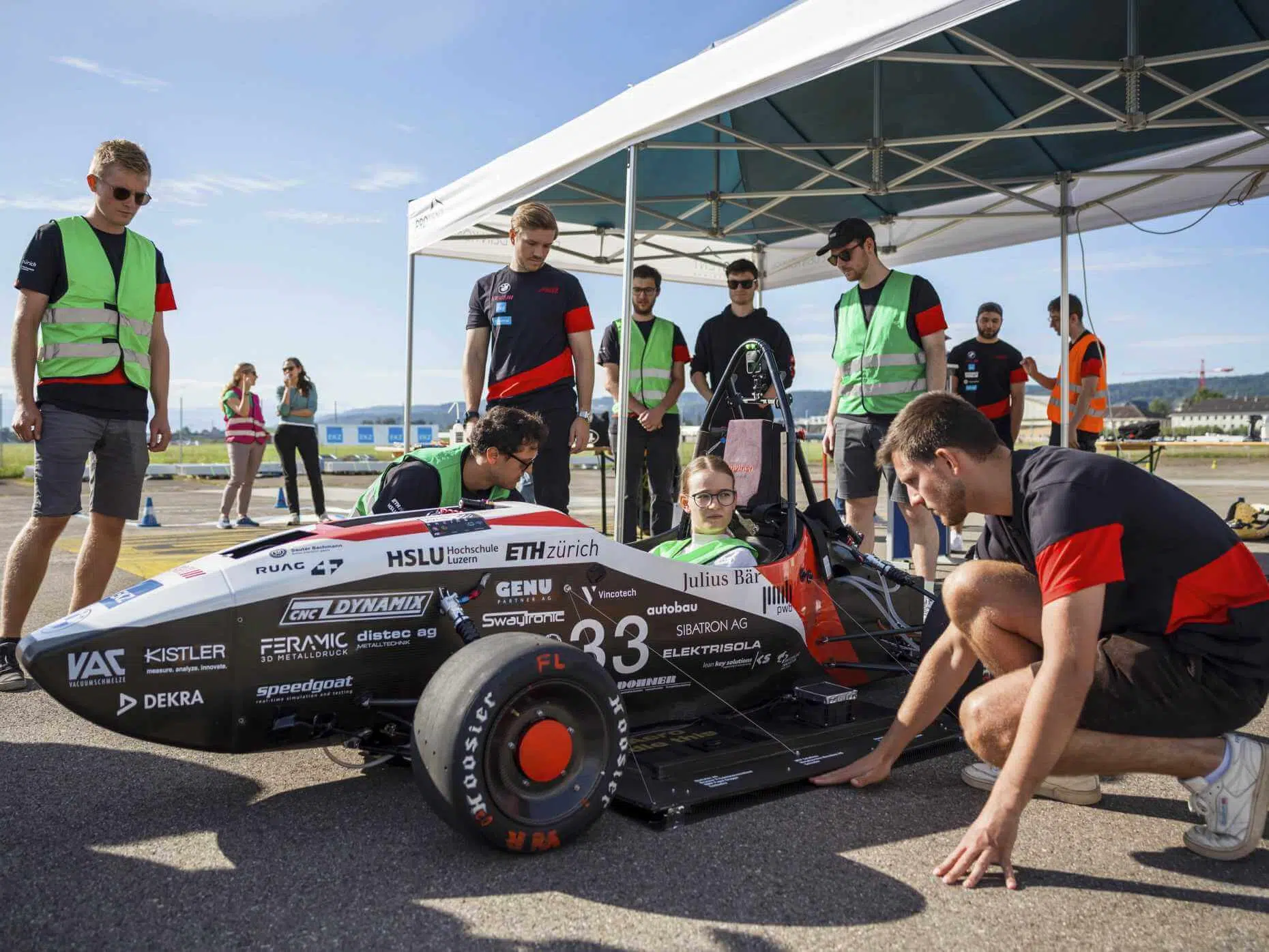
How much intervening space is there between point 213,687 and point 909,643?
2842 millimetres

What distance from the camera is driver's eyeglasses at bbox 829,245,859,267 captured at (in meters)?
5.22

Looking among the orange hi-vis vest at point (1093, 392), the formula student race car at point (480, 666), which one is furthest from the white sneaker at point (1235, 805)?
the orange hi-vis vest at point (1093, 392)

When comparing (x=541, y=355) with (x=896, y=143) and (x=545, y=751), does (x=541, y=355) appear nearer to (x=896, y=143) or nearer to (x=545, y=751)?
(x=545, y=751)

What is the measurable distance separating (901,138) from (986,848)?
6648 mm

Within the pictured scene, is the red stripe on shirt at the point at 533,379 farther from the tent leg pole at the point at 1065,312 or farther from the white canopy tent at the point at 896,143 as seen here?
the tent leg pole at the point at 1065,312

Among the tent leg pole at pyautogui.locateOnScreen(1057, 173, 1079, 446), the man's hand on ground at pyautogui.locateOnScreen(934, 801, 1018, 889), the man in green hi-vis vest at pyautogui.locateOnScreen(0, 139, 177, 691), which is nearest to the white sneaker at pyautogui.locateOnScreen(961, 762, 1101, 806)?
the man's hand on ground at pyautogui.locateOnScreen(934, 801, 1018, 889)

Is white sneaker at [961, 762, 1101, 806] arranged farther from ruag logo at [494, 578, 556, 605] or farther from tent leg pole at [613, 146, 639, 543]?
tent leg pole at [613, 146, 639, 543]

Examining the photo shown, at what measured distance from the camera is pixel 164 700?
8.12 feet

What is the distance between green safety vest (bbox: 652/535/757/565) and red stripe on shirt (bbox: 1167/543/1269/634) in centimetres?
151

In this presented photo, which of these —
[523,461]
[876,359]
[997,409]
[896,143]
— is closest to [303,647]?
[523,461]

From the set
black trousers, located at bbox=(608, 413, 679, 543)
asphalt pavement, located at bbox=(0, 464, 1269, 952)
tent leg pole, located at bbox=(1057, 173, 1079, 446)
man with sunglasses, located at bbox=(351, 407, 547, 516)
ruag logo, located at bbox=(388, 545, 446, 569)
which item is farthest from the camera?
tent leg pole, located at bbox=(1057, 173, 1079, 446)

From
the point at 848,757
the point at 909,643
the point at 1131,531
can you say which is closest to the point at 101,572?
the point at 848,757

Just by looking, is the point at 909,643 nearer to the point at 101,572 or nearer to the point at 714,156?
the point at 101,572

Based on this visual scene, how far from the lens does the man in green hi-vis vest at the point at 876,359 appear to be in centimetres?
522
